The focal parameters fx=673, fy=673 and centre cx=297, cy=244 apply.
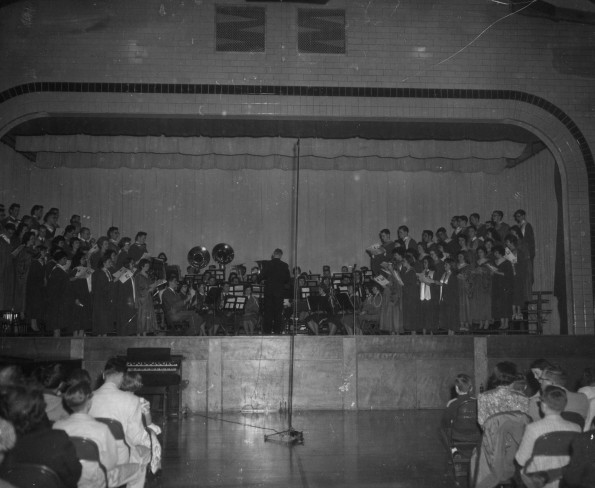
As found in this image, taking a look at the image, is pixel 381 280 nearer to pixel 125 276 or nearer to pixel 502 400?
pixel 125 276

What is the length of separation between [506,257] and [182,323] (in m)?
6.37

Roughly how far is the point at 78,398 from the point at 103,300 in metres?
7.79

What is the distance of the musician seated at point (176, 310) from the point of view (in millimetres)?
12906

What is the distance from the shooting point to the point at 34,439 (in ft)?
11.7

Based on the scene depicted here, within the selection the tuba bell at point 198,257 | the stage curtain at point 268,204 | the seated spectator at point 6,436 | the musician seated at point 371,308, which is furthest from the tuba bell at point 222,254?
the seated spectator at point 6,436

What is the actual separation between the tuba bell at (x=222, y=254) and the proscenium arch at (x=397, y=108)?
5645mm

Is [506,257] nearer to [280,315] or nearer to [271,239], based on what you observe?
[280,315]

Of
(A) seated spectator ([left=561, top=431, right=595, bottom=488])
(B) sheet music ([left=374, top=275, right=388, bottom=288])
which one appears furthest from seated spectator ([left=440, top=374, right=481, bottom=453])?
(B) sheet music ([left=374, top=275, right=388, bottom=288])

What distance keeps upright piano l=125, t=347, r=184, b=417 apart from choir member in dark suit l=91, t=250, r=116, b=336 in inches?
67.7

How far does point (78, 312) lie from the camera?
11.9 meters

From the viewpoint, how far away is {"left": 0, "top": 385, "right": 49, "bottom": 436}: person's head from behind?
375 centimetres

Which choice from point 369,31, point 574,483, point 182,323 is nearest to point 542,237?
point 369,31

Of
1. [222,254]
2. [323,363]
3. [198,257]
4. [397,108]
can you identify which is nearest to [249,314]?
[323,363]

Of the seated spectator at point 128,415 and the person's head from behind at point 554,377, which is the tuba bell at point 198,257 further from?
the person's head from behind at point 554,377
